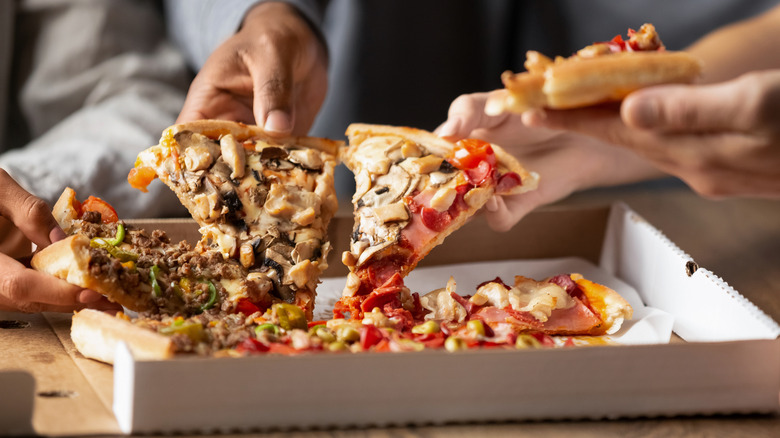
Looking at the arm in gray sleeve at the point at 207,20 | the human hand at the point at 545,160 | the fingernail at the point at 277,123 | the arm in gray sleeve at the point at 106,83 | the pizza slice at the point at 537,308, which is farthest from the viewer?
the arm in gray sleeve at the point at 106,83

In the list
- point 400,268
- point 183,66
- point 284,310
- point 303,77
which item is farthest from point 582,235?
point 183,66

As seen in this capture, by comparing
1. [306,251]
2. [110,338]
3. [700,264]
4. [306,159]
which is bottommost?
[700,264]

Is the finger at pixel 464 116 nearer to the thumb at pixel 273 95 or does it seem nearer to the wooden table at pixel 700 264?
the thumb at pixel 273 95

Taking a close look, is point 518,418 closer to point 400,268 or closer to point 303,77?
point 400,268

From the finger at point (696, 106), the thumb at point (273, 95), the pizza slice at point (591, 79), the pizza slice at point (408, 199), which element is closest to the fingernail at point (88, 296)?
the pizza slice at point (408, 199)

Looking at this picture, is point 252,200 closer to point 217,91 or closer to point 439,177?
point 439,177

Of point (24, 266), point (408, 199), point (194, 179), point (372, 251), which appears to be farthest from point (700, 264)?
point (24, 266)
